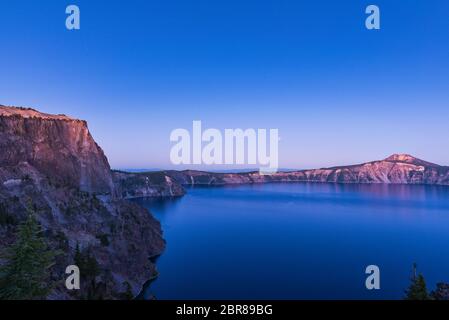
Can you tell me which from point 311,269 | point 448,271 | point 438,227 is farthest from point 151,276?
point 438,227

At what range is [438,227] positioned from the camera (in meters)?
124

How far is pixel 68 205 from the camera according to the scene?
74.8 m

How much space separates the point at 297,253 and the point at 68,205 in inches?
2314

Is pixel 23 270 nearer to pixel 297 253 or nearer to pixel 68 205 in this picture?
pixel 68 205

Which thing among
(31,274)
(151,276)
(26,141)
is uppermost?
(26,141)

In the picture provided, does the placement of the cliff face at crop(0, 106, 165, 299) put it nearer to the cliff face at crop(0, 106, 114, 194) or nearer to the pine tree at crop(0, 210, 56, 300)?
the cliff face at crop(0, 106, 114, 194)

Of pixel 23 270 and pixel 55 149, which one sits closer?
pixel 23 270

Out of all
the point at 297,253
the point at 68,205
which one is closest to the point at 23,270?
the point at 68,205

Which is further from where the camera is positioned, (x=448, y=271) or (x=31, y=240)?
(x=448, y=271)

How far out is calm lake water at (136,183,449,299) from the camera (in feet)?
204

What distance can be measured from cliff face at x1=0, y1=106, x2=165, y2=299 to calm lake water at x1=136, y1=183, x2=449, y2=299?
8.63 m

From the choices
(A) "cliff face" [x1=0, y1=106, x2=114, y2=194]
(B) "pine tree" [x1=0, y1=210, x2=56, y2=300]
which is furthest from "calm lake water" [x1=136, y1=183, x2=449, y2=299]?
(B) "pine tree" [x1=0, y1=210, x2=56, y2=300]
